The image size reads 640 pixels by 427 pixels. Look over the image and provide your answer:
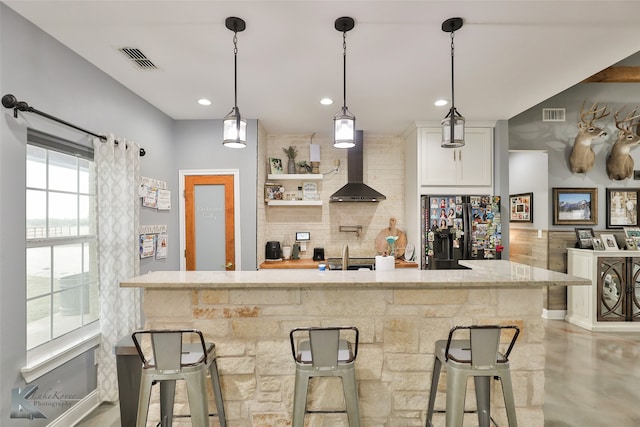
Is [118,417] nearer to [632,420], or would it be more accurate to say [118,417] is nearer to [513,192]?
[632,420]

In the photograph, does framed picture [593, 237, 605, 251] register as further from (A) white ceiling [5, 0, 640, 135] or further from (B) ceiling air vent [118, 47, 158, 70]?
(B) ceiling air vent [118, 47, 158, 70]

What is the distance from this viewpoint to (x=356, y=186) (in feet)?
15.2

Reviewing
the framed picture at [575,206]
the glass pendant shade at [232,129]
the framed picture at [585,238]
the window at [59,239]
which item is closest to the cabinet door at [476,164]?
the framed picture at [575,206]

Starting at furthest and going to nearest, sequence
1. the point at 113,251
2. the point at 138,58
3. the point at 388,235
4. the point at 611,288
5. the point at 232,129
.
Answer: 1. the point at 388,235
2. the point at 611,288
3. the point at 113,251
4. the point at 138,58
5. the point at 232,129

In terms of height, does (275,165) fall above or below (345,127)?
above

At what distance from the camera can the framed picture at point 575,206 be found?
4.70 metres

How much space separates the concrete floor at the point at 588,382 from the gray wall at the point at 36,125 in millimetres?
652

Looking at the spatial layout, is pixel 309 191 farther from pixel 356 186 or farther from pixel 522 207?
→ pixel 522 207

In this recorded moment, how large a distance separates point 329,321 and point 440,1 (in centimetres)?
198

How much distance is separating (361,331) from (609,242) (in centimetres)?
449

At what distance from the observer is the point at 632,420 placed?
2.48 metres

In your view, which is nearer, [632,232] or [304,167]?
[632,232]

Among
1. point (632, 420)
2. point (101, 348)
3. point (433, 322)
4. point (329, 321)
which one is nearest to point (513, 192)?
point (632, 420)

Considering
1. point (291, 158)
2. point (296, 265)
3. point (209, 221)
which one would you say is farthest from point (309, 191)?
point (209, 221)
